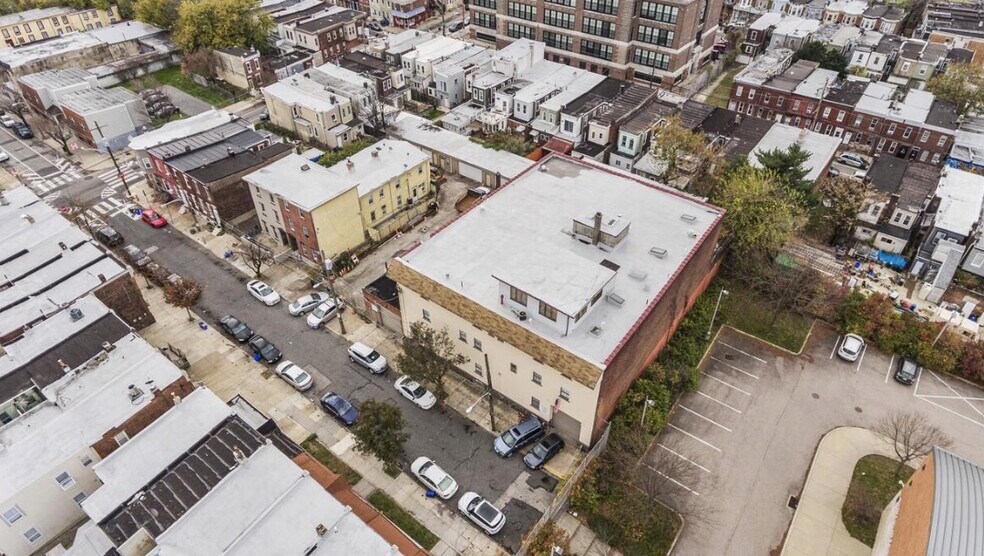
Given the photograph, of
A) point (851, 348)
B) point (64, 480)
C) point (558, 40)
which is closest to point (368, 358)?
point (64, 480)

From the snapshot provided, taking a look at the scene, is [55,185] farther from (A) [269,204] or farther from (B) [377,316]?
(B) [377,316]

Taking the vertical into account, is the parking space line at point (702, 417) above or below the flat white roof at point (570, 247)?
below

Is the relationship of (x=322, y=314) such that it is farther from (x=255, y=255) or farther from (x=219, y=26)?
(x=219, y=26)

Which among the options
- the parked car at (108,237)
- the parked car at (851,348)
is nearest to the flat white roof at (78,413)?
the parked car at (108,237)

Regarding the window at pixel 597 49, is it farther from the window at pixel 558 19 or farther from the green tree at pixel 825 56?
the green tree at pixel 825 56

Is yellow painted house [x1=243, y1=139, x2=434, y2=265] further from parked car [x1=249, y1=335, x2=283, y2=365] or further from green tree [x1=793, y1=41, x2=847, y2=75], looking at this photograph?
green tree [x1=793, y1=41, x2=847, y2=75]

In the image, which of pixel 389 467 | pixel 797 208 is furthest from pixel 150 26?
pixel 797 208
